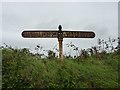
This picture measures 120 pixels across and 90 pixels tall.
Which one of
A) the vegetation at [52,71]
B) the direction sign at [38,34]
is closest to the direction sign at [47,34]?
the direction sign at [38,34]

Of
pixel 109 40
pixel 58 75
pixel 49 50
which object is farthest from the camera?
pixel 109 40

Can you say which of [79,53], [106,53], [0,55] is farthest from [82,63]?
[0,55]

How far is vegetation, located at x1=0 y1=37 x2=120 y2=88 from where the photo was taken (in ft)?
30.1

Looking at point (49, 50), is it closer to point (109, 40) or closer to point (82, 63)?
point (82, 63)

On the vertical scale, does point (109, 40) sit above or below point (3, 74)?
above

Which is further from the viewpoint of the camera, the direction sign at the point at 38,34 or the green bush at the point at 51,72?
the direction sign at the point at 38,34

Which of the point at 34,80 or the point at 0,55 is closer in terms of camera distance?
the point at 34,80

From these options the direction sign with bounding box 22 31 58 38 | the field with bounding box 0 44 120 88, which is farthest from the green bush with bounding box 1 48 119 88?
the direction sign with bounding box 22 31 58 38

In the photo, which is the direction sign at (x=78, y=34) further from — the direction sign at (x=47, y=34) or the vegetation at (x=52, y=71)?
the vegetation at (x=52, y=71)

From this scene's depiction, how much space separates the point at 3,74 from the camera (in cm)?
931

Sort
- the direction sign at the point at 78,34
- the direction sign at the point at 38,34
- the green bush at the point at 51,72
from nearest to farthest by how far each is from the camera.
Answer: the green bush at the point at 51,72 → the direction sign at the point at 38,34 → the direction sign at the point at 78,34

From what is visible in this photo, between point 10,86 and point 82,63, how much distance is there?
2.84 metres

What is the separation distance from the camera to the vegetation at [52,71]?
30.1 ft

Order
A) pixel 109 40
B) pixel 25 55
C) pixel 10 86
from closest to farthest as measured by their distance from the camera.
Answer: pixel 10 86, pixel 25 55, pixel 109 40
